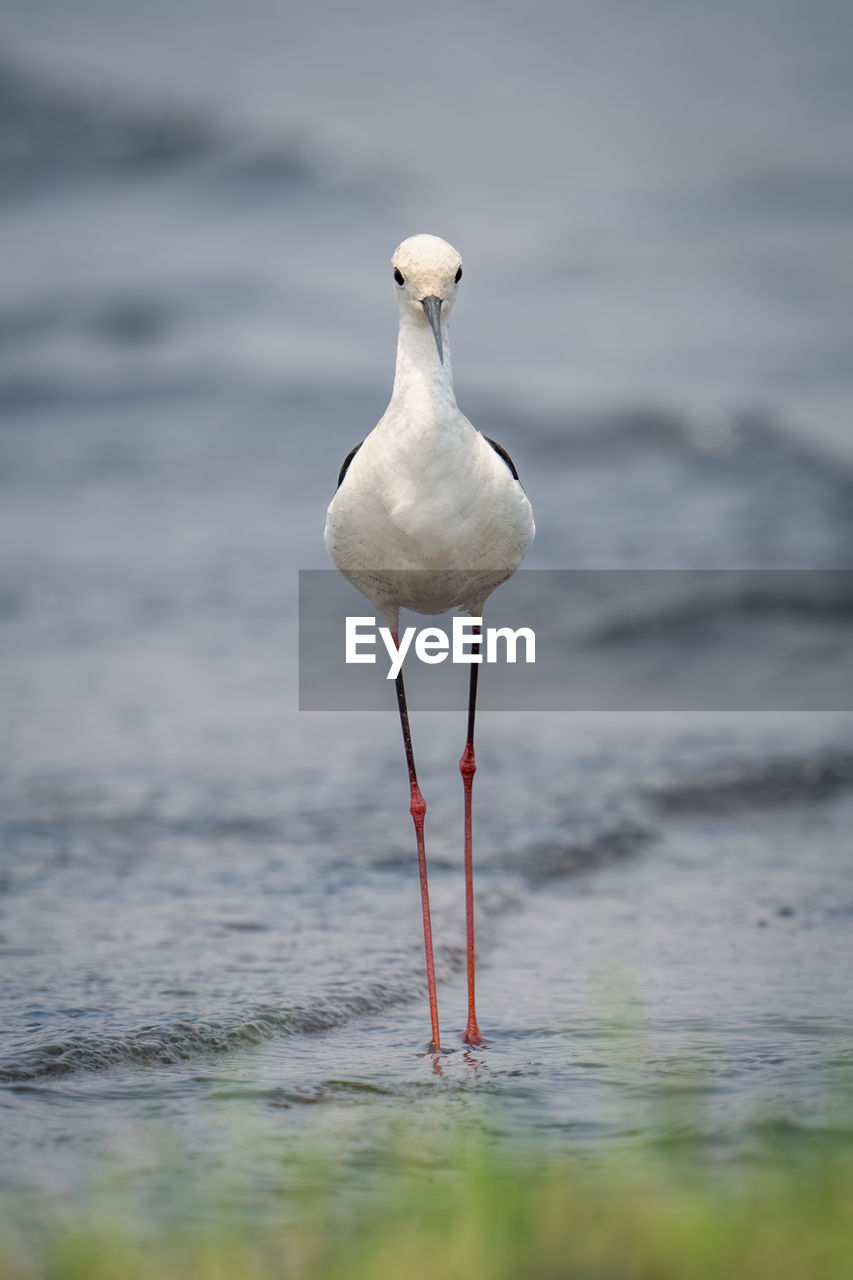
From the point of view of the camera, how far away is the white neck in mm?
4406

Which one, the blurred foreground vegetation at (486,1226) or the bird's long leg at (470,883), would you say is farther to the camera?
the bird's long leg at (470,883)

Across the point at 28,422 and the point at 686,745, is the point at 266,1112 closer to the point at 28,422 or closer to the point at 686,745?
the point at 686,745

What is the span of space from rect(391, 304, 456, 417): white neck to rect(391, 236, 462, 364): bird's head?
1.0 inches

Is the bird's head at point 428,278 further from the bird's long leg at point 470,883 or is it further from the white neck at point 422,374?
the bird's long leg at point 470,883

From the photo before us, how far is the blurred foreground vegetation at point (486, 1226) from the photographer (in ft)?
7.82

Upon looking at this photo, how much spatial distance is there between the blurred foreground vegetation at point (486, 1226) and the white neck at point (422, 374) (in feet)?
7.66

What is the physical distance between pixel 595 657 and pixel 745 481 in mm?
5188

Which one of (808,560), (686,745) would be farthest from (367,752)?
(808,560)

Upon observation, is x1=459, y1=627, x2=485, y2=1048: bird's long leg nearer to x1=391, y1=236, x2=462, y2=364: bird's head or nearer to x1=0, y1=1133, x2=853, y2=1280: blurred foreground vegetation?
x1=391, y1=236, x2=462, y2=364: bird's head

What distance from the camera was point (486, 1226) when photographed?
2412mm

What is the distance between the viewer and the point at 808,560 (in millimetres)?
14742

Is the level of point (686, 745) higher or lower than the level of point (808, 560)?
lower

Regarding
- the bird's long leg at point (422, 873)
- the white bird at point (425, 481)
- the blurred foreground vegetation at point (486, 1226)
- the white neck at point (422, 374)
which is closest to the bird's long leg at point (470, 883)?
the bird's long leg at point (422, 873)

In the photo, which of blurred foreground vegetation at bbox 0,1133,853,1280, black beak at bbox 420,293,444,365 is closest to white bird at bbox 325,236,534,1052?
black beak at bbox 420,293,444,365
